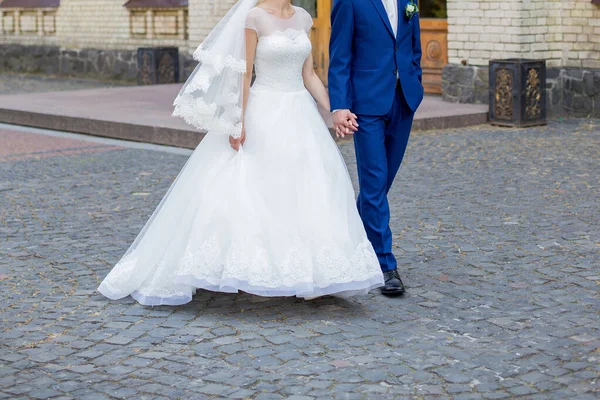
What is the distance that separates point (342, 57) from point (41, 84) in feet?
52.6

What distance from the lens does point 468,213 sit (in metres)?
7.80

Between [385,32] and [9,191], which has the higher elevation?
[385,32]

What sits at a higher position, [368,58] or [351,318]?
[368,58]

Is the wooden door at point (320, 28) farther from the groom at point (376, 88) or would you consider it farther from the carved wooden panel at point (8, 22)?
the groom at point (376, 88)

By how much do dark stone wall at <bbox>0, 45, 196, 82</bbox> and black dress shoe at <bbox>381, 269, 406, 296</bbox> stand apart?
13562 mm

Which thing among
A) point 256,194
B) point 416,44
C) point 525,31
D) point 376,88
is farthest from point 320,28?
point 256,194

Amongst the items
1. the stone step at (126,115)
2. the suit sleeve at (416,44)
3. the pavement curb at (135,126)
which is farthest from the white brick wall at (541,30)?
the suit sleeve at (416,44)

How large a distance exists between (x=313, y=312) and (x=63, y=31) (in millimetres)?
18195

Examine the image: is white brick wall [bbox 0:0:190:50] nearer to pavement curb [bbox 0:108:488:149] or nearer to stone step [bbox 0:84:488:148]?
stone step [bbox 0:84:488:148]

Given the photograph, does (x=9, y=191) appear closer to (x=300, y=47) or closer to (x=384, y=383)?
(x=300, y=47)

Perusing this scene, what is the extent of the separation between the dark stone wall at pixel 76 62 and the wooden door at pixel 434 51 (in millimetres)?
4628

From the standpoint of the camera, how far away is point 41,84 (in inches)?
816

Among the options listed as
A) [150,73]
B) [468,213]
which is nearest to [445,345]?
[468,213]

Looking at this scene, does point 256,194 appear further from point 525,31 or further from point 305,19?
point 525,31
